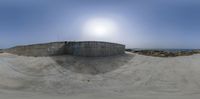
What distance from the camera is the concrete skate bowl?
11659 millimetres

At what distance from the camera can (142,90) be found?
9.47 m

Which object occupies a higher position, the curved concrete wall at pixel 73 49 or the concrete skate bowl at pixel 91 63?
the curved concrete wall at pixel 73 49

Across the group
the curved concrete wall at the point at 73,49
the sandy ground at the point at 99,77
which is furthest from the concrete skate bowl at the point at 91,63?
the curved concrete wall at the point at 73,49

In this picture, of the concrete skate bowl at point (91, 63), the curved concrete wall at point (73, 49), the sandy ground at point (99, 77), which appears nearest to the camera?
the sandy ground at point (99, 77)

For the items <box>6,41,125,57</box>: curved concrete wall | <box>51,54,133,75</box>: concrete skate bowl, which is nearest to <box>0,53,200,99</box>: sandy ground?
<box>51,54,133,75</box>: concrete skate bowl

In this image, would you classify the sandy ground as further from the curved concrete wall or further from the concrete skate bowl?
the curved concrete wall

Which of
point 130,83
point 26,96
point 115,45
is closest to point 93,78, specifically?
point 130,83

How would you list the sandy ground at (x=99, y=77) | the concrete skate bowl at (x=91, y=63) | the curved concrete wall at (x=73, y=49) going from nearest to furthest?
the sandy ground at (x=99, y=77), the concrete skate bowl at (x=91, y=63), the curved concrete wall at (x=73, y=49)

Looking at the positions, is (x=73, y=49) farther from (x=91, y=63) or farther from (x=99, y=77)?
(x=99, y=77)

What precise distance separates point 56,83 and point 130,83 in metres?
2.82

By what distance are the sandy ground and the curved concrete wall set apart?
637 mm

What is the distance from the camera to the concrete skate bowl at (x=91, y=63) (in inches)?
459

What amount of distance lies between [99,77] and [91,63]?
166 cm

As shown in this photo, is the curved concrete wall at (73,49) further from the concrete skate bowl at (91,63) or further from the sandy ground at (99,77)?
the sandy ground at (99,77)
